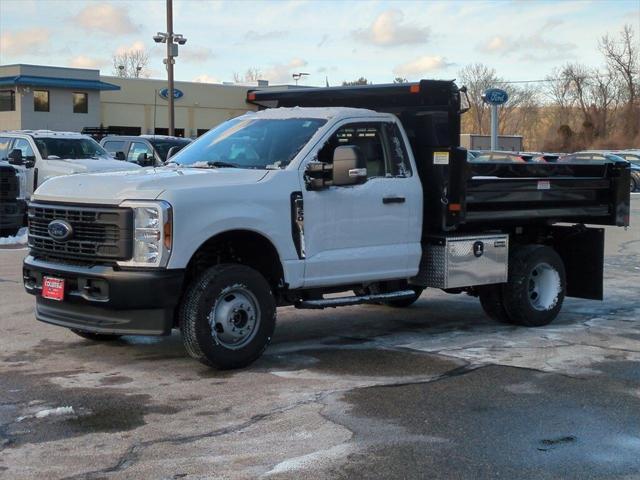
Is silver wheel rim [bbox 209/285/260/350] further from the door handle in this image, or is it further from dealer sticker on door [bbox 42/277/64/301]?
the door handle

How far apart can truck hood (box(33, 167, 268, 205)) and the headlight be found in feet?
0.28

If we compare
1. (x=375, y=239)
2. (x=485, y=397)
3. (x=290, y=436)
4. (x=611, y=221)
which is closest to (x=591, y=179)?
→ (x=611, y=221)

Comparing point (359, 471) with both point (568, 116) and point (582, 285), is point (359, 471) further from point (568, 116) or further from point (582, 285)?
point (568, 116)

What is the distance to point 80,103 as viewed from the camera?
52438mm

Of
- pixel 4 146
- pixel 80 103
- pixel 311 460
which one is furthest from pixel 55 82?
pixel 311 460

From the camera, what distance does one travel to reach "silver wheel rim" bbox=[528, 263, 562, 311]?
9.74 metres

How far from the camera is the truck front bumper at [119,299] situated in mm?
6898

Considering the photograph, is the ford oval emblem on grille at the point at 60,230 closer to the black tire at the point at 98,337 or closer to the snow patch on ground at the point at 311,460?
the black tire at the point at 98,337

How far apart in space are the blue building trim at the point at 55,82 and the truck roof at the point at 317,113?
42795mm

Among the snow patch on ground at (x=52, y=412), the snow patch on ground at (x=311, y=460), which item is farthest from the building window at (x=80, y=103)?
the snow patch on ground at (x=311, y=460)

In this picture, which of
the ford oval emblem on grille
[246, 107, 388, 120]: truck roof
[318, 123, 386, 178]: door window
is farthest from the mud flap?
the ford oval emblem on grille

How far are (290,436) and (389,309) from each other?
5.09 m

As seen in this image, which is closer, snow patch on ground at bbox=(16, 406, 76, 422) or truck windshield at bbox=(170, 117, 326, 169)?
snow patch on ground at bbox=(16, 406, 76, 422)

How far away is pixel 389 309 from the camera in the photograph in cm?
1070
